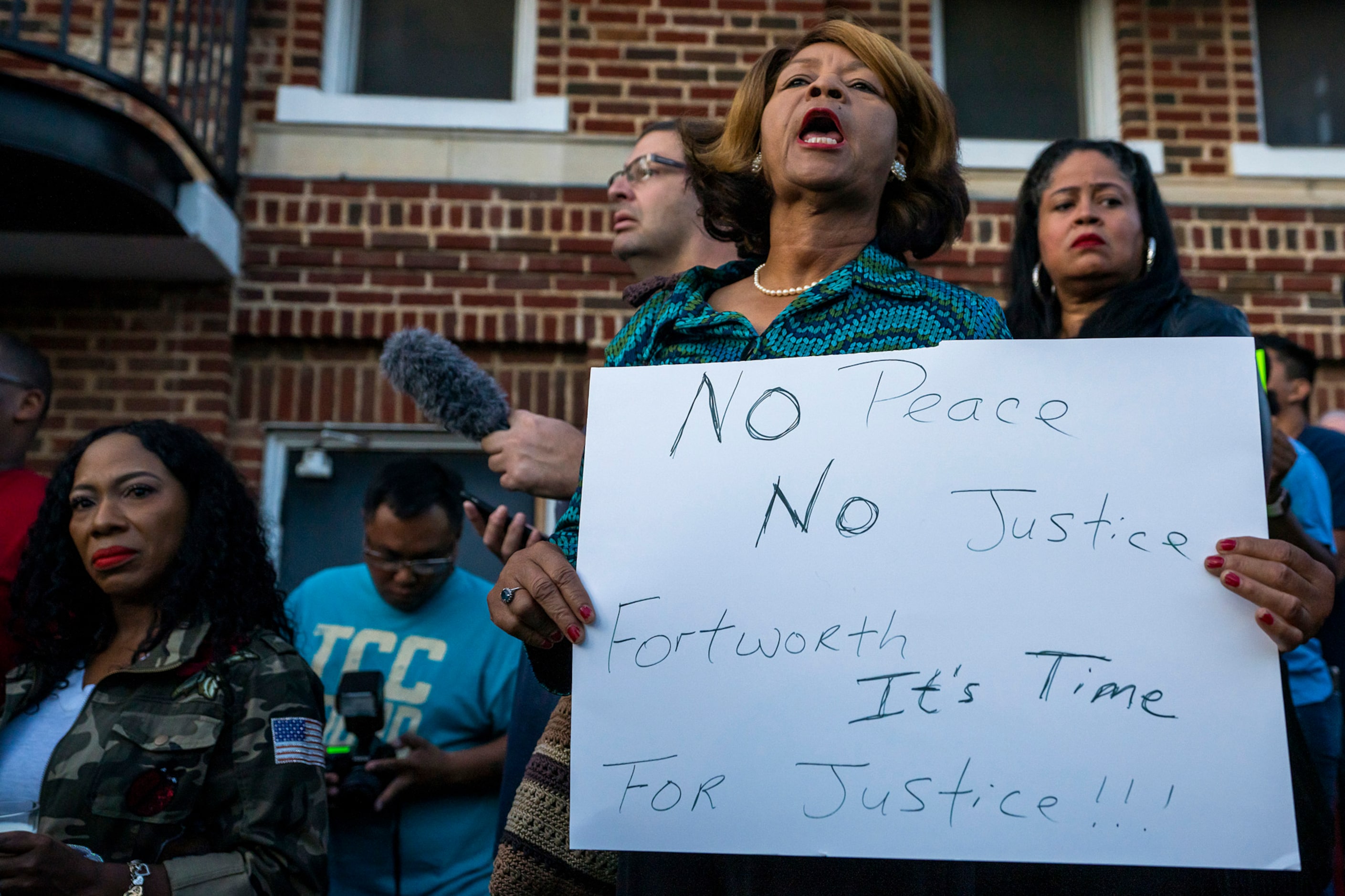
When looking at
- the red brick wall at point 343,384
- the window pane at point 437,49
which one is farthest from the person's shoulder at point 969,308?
the window pane at point 437,49

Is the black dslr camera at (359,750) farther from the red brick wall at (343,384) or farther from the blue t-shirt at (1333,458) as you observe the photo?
the blue t-shirt at (1333,458)

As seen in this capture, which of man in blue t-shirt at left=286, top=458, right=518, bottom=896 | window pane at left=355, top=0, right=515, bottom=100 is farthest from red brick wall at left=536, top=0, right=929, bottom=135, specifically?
man in blue t-shirt at left=286, top=458, right=518, bottom=896

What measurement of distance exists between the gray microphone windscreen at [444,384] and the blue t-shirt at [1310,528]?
1.91 m

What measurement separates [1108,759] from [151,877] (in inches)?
66.5

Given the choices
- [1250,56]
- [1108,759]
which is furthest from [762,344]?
[1250,56]

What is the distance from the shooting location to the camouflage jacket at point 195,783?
7.34ft

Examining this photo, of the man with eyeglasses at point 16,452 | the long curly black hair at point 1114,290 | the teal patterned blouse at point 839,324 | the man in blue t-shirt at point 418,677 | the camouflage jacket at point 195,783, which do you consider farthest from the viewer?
the man in blue t-shirt at point 418,677

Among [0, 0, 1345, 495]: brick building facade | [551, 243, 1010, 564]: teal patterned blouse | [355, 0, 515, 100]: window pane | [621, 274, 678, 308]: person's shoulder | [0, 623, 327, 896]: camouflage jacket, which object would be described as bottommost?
[0, 623, 327, 896]: camouflage jacket

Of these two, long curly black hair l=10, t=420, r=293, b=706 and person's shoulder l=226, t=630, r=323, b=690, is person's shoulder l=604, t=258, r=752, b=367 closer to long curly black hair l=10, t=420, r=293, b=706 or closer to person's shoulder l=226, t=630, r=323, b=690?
person's shoulder l=226, t=630, r=323, b=690

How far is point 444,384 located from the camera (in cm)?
246

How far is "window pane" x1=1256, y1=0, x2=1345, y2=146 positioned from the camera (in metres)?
5.99

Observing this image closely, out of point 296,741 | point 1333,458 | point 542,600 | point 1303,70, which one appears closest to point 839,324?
point 542,600

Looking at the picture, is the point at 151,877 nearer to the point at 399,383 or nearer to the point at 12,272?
the point at 399,383

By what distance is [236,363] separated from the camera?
212 inches
